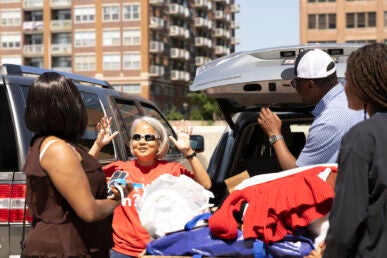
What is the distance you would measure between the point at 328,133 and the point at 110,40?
8070 centimetres

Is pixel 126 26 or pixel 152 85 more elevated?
pixel 126 26

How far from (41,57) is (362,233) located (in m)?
87.1

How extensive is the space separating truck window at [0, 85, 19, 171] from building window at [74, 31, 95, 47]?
79418mm

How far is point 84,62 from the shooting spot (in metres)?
83.9

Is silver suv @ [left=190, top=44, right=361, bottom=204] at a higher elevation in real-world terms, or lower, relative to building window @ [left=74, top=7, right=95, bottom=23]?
lower

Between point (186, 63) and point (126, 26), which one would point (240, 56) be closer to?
point (126, 26)

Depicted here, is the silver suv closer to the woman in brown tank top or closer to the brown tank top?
the woman in brown tank top

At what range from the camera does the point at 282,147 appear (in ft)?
12.5

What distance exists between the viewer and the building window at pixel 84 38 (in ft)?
272

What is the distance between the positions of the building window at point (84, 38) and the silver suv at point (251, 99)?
257 feet

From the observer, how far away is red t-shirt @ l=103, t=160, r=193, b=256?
400 cm

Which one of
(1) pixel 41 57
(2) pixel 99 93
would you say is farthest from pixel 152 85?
(2) pixel 99 93

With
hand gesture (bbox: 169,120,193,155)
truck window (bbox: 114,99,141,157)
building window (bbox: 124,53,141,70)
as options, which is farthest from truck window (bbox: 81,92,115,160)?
building window (bbox: 124,53,141,70)

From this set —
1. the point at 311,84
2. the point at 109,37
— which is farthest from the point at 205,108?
the point at 311,84
